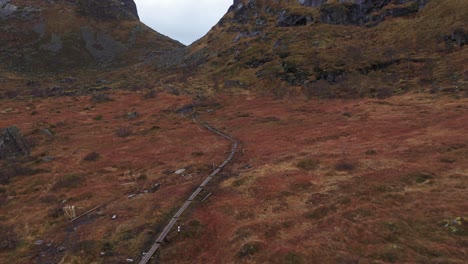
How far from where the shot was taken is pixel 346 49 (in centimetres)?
7856

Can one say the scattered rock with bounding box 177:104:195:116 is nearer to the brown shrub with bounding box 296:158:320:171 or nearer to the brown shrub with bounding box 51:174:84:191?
the brown shrub with bounding box 51:174:84:191

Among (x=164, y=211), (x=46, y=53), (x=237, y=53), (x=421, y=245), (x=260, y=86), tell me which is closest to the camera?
(x=421, y=245)

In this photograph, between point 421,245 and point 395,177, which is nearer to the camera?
point 421,245

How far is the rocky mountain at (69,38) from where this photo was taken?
417 ft

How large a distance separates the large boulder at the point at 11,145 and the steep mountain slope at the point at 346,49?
4565 centimetres

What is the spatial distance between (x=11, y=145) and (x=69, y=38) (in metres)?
121

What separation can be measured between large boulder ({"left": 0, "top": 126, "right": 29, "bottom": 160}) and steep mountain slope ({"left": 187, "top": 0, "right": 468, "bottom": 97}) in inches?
1797

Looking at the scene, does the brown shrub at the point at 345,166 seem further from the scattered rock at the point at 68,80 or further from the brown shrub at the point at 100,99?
the scattered rock at the point at 68,80

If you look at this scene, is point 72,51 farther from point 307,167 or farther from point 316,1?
point 307,167

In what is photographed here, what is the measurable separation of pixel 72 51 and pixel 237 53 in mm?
77426

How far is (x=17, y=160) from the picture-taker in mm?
33719

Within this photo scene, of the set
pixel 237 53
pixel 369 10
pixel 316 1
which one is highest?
pixel 316 1

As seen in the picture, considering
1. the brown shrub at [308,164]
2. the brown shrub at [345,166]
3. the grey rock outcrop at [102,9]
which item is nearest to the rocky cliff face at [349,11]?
the brown shrub at [308,164]

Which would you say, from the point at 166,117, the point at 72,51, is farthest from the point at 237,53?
the point at 72,51
